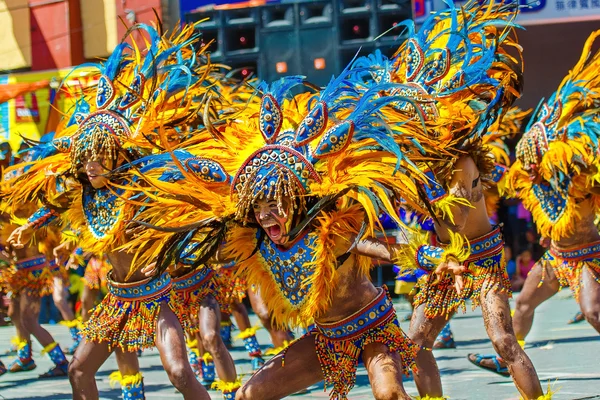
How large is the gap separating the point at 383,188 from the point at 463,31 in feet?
7.84

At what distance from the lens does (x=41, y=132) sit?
17.5 meters

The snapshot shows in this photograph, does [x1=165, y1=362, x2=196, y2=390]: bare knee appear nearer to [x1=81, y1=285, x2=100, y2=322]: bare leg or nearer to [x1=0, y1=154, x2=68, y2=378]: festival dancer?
[x1=0, y1=154, x2=68, y2=378]: festival dancer

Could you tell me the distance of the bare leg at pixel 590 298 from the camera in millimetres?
7762

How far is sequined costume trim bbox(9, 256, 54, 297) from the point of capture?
1048 centimetres

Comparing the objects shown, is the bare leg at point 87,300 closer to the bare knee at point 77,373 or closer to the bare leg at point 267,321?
the bare leg at point 267,321

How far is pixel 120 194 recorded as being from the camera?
22.7 ft


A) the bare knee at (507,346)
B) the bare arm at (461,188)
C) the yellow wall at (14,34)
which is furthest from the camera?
the yellow wall at (14,34)

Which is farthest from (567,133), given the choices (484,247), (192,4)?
(192,4)

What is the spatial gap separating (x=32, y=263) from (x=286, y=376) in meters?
5.90

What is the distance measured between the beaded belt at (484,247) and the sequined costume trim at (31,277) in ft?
17.2

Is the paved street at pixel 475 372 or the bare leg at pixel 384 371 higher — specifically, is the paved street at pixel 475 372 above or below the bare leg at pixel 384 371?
below

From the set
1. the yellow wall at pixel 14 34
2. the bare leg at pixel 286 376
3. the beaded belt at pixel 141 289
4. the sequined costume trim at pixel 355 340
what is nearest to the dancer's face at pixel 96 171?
the beaded belt at pixel 141 289

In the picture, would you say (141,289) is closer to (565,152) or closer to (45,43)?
(565,152)

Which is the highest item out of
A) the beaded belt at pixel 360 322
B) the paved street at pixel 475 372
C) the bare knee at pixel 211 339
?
the beaded belt at pixel 360 322
